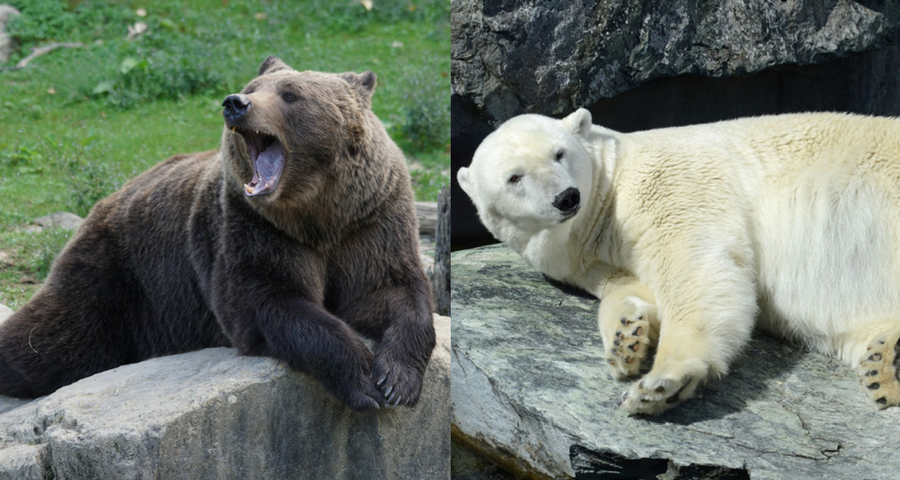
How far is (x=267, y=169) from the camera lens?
10.9 ft

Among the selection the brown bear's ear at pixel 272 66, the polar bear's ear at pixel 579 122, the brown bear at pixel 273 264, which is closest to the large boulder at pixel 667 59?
the polar bear's ear at pixel 579 122

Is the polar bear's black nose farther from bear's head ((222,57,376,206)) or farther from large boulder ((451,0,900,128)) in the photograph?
bear's head ((222,57,376,206))

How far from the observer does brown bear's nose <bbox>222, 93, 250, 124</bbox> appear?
3.04 m

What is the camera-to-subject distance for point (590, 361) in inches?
94.6

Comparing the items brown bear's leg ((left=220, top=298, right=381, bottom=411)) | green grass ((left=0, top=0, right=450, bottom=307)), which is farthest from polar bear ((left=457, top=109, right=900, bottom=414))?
green grass ((left=0, top=0, right=450, bottom=307))

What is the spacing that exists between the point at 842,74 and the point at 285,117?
1.92 m

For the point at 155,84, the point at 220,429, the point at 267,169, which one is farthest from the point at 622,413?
the point at 155,84

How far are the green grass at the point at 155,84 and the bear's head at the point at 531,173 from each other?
3.10 metres

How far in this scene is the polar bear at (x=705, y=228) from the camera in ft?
7.80

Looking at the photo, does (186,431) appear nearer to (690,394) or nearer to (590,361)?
(590,361)

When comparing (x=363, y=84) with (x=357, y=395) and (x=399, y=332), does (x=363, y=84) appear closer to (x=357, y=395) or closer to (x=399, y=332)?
(x=399, y=332)

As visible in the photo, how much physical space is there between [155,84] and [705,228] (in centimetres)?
555

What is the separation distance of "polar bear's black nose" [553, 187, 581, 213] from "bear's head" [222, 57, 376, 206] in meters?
1.18

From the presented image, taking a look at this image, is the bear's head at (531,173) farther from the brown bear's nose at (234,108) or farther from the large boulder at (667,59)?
the brown bear's nose at (234,108)
